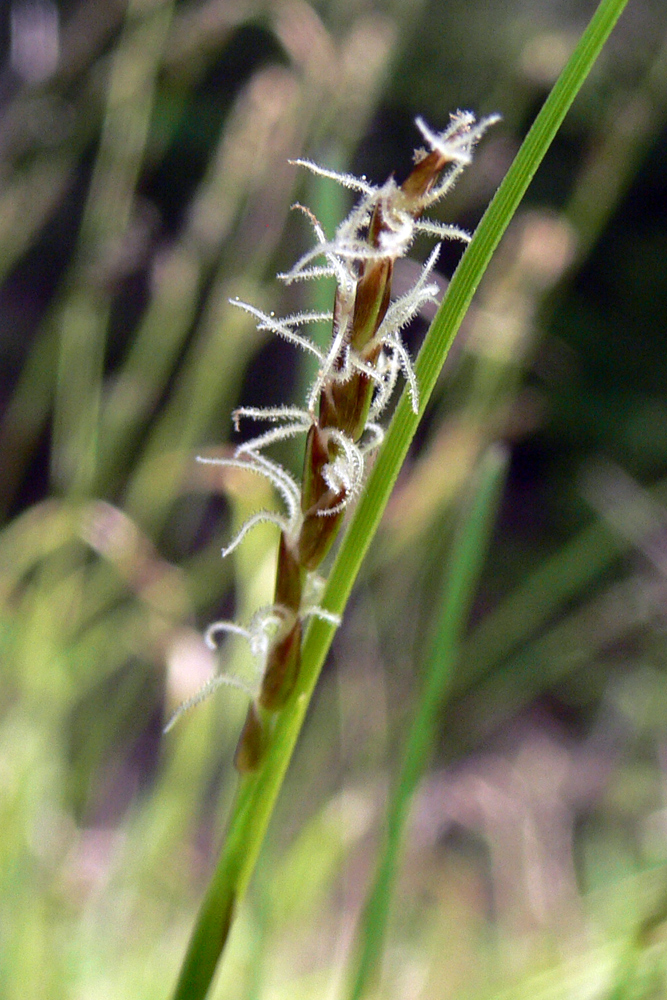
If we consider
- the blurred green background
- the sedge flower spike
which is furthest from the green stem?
the blurred green background

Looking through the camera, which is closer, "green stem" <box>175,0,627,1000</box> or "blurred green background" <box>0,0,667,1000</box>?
"green stem" <box>175,0,627,1000</box>

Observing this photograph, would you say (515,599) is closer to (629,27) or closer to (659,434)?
(659,434)

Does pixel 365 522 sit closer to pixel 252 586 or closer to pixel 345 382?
pixel 345 382

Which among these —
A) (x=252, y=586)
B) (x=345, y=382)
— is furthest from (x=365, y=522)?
(x=252, y=586)

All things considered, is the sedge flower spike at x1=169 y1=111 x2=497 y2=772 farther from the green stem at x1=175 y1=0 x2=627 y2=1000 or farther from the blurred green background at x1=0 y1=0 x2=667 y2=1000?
the blurred green background at x1=0 y1=0 x2=667 y2=1000

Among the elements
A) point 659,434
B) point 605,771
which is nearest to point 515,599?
point 605,771

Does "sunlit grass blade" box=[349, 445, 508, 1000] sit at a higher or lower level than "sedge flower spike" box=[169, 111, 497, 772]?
lower
